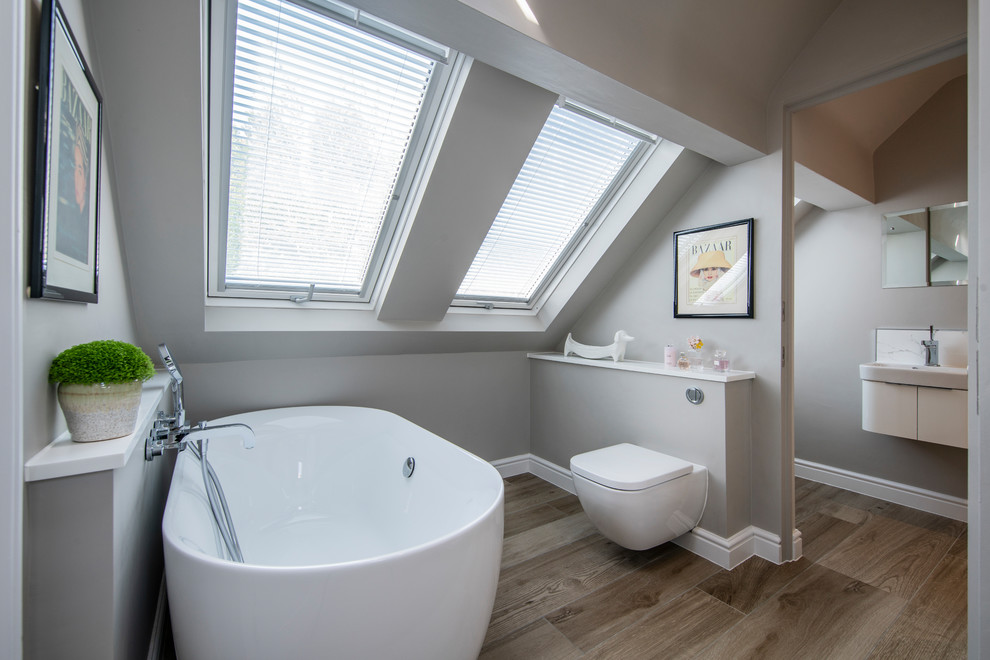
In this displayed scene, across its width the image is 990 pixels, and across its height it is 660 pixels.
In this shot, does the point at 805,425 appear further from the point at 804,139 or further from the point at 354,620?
the point at 354,620

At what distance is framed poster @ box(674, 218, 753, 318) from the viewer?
7.26ft

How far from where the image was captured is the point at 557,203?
2.60 meters

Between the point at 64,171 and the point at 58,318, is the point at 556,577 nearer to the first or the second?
the point at 58,318

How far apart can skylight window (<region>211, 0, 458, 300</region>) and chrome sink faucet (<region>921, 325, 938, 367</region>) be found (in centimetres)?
305

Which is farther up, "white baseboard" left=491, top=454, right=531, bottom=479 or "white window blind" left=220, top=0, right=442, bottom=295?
"white window blind" left=220, top=0, right=442, bottom=295

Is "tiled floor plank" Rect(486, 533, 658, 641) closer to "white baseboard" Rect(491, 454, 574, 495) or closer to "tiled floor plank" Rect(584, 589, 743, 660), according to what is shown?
"tiled floor plank" Rect(584, 589, 743, 660)

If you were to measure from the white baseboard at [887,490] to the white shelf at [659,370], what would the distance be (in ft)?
5.08

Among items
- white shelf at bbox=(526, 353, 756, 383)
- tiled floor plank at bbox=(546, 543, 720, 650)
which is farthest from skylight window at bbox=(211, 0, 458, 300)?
tiled floor plank at bbox=(546, 543, 720, 650)

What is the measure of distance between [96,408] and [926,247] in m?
3.81

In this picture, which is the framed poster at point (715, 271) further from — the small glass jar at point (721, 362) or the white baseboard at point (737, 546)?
the white baseboard at point (737, 546)

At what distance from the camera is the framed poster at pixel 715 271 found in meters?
2.21

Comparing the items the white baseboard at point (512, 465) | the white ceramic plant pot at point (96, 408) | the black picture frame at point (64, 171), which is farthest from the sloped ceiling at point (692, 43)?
the white baseboard at point (512, 465)

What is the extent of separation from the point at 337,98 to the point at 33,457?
4.90ft

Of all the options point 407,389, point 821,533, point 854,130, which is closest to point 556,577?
point 407,389
